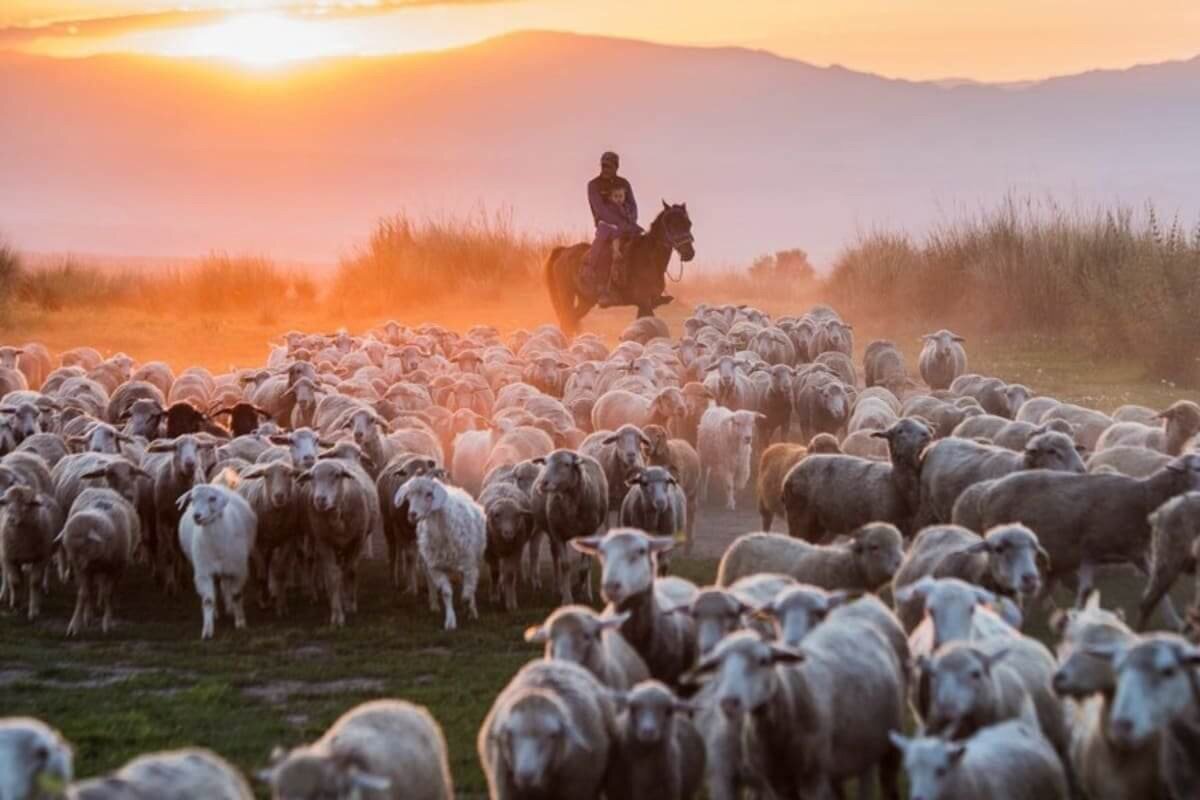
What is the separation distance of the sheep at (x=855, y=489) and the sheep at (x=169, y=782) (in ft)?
24.7

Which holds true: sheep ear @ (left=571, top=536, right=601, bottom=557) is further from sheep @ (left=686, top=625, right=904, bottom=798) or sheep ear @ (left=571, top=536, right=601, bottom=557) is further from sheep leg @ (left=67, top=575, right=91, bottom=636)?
sheep leg @ (left=67, top=575, right=91, bottom=636)

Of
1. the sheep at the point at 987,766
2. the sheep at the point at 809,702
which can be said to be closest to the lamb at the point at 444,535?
the sheep at the point at 809,702

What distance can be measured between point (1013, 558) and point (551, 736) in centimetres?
357

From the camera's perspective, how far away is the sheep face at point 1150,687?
7.21 m

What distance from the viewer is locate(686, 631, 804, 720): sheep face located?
7.55 metres

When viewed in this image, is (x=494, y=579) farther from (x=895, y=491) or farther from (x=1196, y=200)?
(x=1196, y=200)

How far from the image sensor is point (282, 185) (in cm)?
16562

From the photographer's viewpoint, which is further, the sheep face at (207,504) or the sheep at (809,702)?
the sheep face at (207,504)

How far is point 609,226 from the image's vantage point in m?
29.0

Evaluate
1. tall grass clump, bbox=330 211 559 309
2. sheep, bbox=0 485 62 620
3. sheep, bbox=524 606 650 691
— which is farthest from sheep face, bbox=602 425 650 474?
tall grass clump, bbox=330 211 559 309

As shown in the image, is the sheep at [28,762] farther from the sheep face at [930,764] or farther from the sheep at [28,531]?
the sheep at [28,531]

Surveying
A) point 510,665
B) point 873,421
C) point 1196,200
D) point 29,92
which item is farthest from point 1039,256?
point 29,92

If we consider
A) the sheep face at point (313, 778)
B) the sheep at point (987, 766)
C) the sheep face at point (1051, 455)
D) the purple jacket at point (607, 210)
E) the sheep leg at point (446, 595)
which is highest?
the purple jacket at point (607, 210)

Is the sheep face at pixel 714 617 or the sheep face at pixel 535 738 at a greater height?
the sheep face at pixel 714 617
